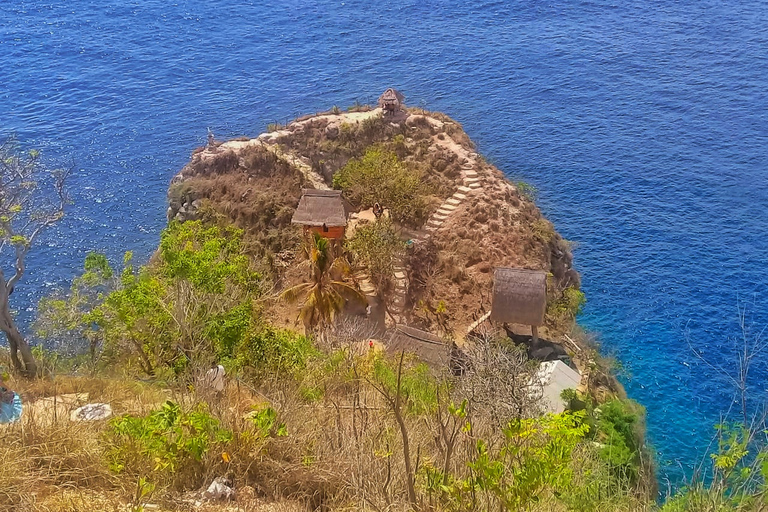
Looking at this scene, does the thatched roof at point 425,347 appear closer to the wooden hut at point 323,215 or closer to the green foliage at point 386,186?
the wooden hut at point 323,215

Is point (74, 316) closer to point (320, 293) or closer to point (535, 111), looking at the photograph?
point (320, 293)

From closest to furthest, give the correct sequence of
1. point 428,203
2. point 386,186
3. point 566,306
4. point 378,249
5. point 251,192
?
point 378,249
point 566,306
point 386,186
point 428,203
point 251,192

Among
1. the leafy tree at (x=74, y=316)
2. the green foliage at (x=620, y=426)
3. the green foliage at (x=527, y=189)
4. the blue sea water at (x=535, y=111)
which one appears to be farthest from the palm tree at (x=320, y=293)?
the green foliage at (x=527, y=189)

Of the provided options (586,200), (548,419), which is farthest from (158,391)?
(586,200)

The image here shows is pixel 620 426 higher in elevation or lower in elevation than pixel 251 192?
lower

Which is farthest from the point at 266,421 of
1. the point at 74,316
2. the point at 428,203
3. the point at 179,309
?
the point at 428,203

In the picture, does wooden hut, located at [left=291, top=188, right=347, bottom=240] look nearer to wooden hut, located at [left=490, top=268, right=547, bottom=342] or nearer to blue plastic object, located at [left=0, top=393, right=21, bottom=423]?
wooden hut, located at [left=490, top=268, right=547, bottom=342]

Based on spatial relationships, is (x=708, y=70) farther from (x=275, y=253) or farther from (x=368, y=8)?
(x=275, y=253)
